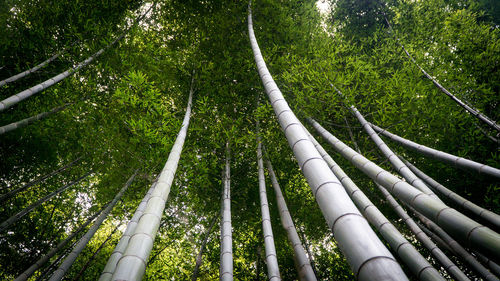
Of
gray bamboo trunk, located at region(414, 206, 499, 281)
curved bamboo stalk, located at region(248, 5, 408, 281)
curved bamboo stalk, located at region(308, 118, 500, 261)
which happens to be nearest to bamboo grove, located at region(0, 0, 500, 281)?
gray bamboo trunk, located at region(414, 206, 499, 281)

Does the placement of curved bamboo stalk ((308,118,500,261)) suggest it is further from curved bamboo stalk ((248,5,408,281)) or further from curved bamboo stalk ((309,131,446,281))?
curved bamboo stalk ((248,5,408,281))

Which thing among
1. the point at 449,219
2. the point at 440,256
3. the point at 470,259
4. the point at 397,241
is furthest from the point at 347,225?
the point at 470,259

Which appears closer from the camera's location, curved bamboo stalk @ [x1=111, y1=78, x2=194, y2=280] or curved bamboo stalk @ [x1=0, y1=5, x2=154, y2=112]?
curved bamboo stalk @ [x1=111, y1=78, x2=194, y2=280]

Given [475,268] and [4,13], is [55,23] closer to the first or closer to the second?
[4,13]

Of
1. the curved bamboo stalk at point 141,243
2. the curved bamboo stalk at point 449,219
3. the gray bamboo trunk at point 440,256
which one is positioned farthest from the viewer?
the gray bamboo trunk at point 440,256

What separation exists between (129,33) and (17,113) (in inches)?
119

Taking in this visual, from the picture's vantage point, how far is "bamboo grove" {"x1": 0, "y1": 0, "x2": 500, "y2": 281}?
11.0ft

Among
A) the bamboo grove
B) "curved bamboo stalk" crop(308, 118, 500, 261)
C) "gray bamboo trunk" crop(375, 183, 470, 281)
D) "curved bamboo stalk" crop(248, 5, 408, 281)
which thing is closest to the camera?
"curved bamboo stalk" crop(248, 5, 408, 281)

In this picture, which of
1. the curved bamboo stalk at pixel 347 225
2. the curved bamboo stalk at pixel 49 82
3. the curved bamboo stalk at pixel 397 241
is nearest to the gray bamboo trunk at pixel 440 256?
the curved bamboo stalk at pixel 397 241

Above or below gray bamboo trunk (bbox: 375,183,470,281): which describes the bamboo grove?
above

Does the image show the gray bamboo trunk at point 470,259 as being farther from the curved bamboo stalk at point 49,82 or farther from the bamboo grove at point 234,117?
the curved bamboo stalk at point 49,82

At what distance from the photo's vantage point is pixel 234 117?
4.84 meters

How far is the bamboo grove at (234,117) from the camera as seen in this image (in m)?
3.34

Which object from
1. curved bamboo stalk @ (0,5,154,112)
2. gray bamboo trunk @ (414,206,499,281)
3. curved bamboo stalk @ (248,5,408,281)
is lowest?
curved bamboo stalk @ (248,5,408,281)
